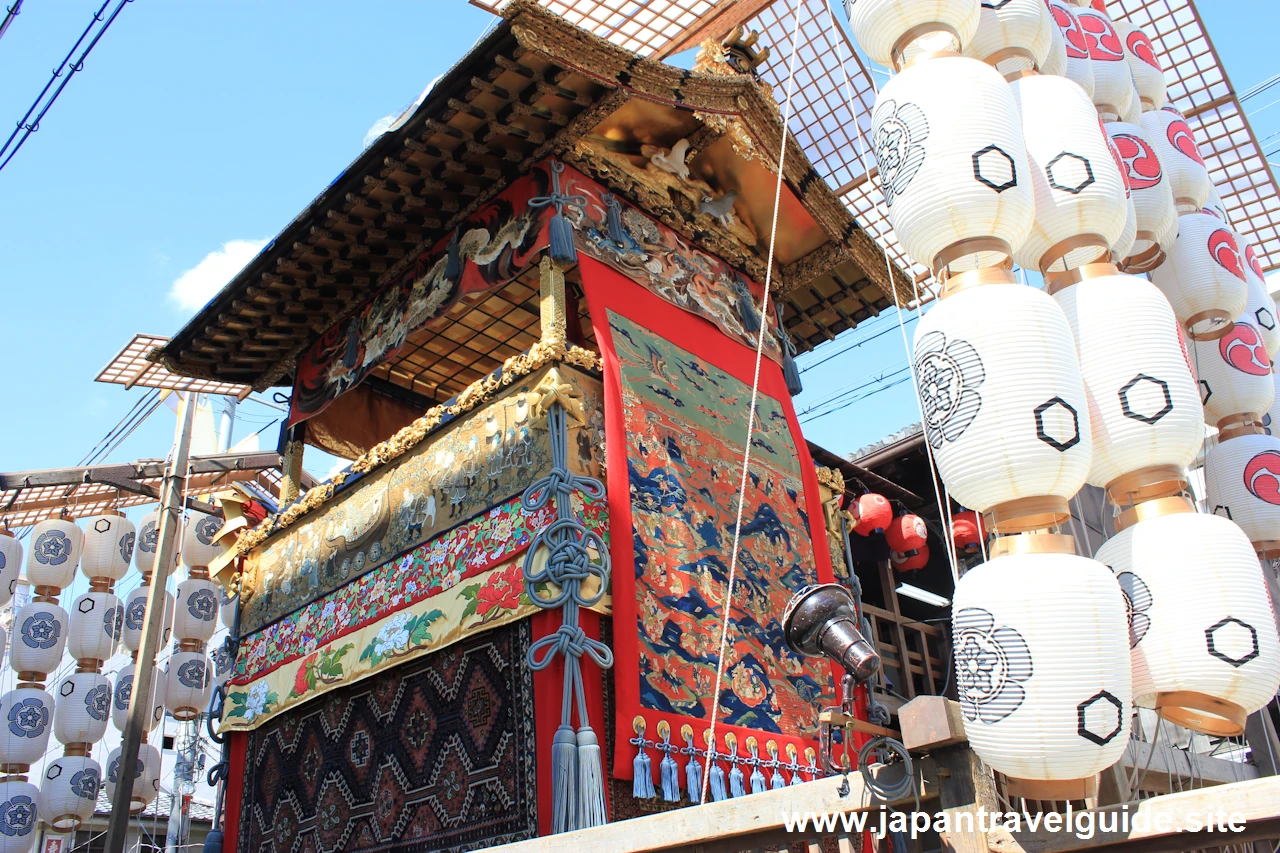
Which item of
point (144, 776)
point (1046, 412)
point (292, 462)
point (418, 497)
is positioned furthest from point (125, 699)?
point (1046, 412)

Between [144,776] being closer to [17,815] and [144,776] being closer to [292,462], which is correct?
[17,815]

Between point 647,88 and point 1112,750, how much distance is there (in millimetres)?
5265

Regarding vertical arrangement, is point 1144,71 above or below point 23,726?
above

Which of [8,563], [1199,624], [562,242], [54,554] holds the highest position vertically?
[562,242]

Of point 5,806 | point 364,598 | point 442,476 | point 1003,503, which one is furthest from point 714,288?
point 5,806

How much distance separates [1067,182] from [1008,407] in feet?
3.72

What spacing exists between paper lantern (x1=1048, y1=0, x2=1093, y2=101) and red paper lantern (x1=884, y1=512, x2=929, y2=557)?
203 inches

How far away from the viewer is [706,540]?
6.46 meters

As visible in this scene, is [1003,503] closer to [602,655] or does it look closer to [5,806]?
[602,655]

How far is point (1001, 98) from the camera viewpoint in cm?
382

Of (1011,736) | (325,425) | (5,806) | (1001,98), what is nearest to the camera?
(1011,736)

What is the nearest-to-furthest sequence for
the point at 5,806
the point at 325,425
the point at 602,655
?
the point at 602,655 < the point at 325,425 < the point at 5,806

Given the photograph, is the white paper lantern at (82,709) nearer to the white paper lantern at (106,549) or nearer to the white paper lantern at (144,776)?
the white paper lantern at (144,776)

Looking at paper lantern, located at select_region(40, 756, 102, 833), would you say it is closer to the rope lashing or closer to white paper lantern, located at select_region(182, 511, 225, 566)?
white paper lantern, located at select_region(182, 511, 225, 566)
